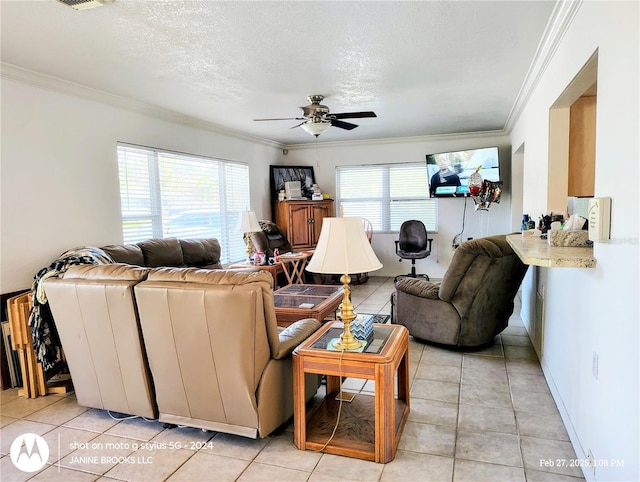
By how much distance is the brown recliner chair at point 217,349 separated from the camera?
218 centimetres

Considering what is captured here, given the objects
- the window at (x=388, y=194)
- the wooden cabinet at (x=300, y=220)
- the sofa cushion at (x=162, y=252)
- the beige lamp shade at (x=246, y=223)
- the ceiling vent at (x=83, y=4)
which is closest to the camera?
the ceiling vent at (x=83, y=4)

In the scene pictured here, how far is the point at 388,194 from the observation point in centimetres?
756

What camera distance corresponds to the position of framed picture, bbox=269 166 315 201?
24.3 ft

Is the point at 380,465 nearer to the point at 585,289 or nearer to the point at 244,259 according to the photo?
the point at 585,289

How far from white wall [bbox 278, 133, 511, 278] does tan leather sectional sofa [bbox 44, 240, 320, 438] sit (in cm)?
505

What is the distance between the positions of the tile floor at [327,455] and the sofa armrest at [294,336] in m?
0.53

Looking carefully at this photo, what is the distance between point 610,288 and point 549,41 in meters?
2.04

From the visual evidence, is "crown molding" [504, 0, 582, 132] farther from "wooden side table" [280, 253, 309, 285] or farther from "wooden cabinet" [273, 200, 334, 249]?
"wooden cabinet" [273, 200, 334, 249]

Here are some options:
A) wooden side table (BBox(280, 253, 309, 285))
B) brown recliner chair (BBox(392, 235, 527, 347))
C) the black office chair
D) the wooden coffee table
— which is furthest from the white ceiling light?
the black office chair

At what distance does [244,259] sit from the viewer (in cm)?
672

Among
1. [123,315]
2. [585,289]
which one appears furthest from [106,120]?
[585,289]

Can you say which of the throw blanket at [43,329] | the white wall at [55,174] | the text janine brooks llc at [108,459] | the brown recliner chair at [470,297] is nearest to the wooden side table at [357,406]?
the text janine brooks llc at [108,459]

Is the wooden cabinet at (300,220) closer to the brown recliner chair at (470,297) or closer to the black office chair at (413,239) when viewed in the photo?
the black office chair at (413,239)

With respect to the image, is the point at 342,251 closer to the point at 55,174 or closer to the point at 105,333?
the point at 105,333
